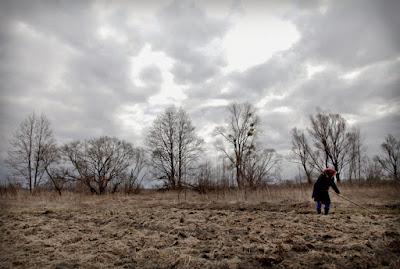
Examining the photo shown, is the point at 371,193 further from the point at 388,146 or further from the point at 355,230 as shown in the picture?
the point at 388,146

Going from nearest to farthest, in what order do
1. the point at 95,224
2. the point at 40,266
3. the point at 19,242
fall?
1. the point at 40,266
2. the point at 19,242
3. the point at 95,224

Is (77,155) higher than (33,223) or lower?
higher

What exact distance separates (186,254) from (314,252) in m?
2.38

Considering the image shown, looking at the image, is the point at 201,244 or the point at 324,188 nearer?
the point at 201,244

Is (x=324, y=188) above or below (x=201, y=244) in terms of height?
above

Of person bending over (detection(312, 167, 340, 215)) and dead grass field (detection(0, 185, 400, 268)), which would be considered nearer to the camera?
dead grass field (detection(0, 185, 400, 268))

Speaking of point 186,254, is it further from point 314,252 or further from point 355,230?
point 355,230

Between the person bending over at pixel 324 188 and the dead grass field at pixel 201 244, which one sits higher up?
the person bending over at pixel 324 188

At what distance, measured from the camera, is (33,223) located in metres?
8.79

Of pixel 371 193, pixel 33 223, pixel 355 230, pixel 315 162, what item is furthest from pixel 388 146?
pixel 33 223

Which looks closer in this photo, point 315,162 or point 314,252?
point 314,252

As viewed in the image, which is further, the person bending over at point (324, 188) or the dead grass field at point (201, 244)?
the person bending over at point (324, 188)

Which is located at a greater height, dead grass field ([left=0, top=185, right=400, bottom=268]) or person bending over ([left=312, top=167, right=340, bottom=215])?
person bending over ([left=312, top=167, right=340, bottom=215])

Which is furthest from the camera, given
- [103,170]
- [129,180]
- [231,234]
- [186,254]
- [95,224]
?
[103,170]
